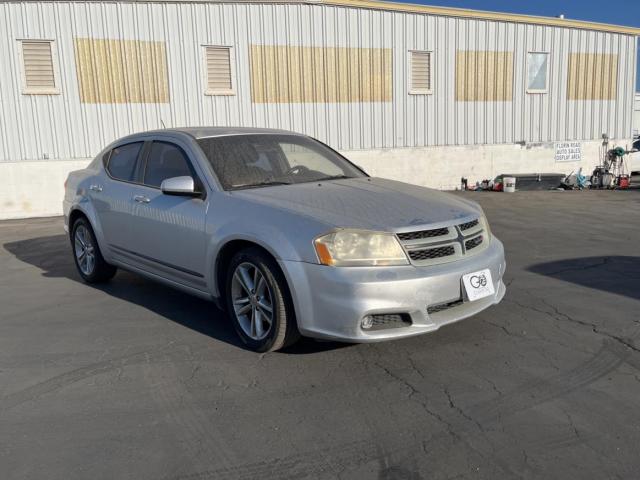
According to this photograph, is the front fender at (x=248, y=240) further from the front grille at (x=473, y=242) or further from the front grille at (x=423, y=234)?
the front grille at (x=473, y=242)

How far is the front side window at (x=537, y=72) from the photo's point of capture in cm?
1689

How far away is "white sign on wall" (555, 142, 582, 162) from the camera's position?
1770 cm

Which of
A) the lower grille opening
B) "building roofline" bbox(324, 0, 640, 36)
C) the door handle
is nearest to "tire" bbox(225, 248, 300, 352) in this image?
the lower grille opening

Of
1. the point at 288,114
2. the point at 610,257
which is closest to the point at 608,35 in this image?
the point at 288,114

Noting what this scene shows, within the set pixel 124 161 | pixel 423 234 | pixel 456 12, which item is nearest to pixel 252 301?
pixel 423 234

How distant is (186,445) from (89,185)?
3.78 metres

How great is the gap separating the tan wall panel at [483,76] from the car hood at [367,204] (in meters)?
12.8

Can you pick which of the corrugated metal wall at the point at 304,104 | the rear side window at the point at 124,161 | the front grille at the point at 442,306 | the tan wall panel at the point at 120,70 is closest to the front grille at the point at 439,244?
the front grille at the point at 442,306

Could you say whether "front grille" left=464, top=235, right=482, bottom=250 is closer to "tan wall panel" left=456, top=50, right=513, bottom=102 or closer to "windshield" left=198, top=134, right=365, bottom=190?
"windshield" left=198, top=134, right=365, bottom=190

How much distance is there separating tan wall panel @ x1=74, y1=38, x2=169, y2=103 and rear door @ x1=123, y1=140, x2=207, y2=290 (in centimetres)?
900

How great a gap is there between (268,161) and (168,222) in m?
0.96

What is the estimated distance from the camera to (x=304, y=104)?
48.1ft

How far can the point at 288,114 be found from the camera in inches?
574

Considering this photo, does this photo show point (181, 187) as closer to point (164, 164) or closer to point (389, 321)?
point (164, 164)
